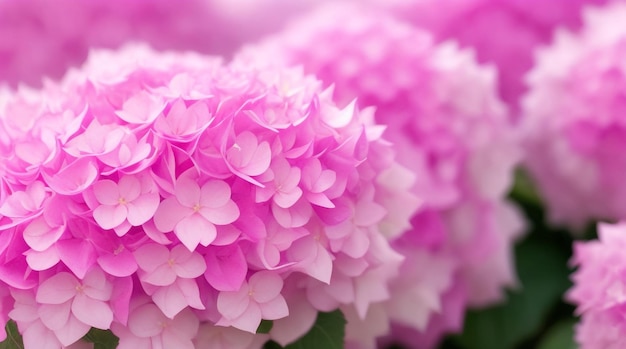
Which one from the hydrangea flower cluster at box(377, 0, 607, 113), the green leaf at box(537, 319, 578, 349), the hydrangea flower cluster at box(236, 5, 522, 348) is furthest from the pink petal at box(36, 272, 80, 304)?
the hydrangea flower cluster at box(377, 0, 607, 113)

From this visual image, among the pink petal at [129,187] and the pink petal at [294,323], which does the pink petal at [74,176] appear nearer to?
the pink petal at [129,187]

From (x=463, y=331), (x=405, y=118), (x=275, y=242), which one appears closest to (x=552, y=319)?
(x=463, y=331)

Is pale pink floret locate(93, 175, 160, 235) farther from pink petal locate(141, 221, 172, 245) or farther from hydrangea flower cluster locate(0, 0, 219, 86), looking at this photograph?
hydrangea flower cluster locate(0, 0, 219, 86)

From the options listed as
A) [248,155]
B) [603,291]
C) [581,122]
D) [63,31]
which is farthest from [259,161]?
[63,31]

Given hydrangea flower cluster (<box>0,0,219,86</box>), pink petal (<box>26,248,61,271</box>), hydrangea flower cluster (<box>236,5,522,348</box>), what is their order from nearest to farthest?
pink petal (<box>26,248,61,271</box>) < hydrangea flower cluster (<box>236,5,522,348</box>) < hydrangea flower cluster (<box>0,0,219,86</box>)

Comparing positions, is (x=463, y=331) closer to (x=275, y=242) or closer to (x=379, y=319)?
(x=379, y=319)

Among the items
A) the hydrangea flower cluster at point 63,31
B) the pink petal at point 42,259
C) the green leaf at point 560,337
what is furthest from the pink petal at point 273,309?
the hydrangea flower cluster at point 63,31

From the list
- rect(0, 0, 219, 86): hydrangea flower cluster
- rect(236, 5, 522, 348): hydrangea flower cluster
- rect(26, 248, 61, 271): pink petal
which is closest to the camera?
rect(26, 248, 61, 271): pink petal

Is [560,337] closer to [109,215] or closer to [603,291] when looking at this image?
[603,291]
